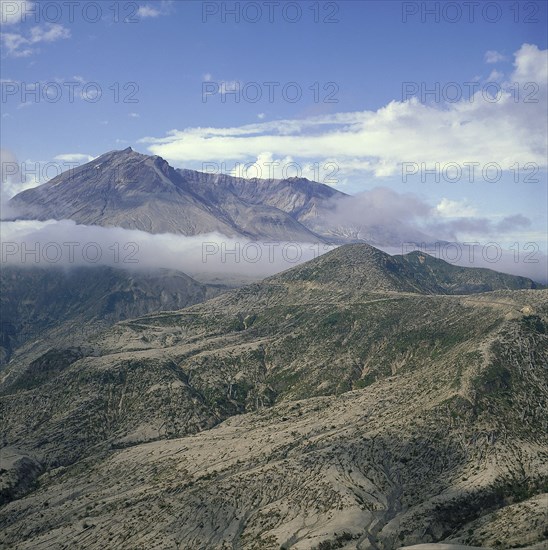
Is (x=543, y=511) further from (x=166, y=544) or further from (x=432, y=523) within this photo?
(x=166, y=544)

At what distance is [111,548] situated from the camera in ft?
644

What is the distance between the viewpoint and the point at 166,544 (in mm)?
194000

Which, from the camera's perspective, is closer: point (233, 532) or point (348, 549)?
point (348, 549)

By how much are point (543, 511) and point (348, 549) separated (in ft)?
186

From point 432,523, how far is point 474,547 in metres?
29.5

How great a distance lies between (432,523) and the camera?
199 m

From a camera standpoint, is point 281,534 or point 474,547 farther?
point 281,534

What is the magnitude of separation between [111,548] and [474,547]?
103697 mm

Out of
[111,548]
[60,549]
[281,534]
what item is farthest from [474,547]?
[60,549]

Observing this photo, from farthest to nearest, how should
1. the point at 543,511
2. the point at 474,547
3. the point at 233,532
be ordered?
the point at 233,532 → the point at 543,511 → the point at 474,547

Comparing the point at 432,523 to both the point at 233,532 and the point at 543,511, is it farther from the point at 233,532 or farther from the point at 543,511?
the point at 233,532

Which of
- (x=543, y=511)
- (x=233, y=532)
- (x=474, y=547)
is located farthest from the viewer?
(x=233, y=532)

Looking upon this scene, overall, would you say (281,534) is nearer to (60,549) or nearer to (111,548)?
(111,548)

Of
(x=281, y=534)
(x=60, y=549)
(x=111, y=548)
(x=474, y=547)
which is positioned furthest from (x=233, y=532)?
(x=474, y=547)
